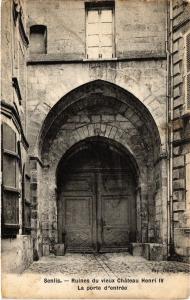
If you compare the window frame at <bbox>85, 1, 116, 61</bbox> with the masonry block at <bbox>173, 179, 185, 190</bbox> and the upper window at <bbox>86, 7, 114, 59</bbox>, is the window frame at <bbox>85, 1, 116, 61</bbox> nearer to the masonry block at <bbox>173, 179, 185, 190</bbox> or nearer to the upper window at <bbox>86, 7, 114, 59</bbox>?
the upper window at <bbox>86, 7, 114, 59</bbox>

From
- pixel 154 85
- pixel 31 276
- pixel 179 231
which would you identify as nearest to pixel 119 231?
pixel 179 231

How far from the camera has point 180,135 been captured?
330 inches

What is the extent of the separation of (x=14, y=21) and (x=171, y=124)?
10.6 feet

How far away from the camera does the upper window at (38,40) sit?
9.17m

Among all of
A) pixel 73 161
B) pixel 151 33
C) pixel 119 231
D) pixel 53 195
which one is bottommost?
pixel 119 231

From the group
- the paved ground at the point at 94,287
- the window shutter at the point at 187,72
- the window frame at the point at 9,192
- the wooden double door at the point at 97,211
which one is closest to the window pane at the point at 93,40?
the window shutter at the point at 187,72

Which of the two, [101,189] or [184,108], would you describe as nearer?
[184,108]

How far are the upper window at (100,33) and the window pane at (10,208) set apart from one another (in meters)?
3.81

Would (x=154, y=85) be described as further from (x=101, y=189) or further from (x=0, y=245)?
(x=0, y=245)

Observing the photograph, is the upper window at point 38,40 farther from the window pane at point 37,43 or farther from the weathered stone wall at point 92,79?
the weathered stone wall at point 92,79

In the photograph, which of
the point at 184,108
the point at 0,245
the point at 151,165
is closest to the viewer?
the point at 0,245

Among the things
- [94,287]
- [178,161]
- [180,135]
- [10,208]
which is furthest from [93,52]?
[94,287]

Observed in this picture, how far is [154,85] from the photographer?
9062 mm

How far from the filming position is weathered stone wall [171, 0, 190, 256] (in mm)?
8164
